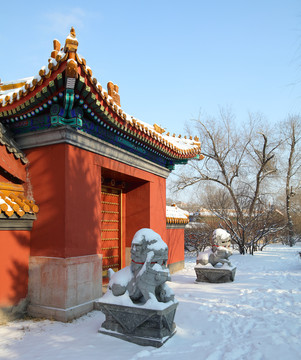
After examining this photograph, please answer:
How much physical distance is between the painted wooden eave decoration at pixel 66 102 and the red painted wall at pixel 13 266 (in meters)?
1.86

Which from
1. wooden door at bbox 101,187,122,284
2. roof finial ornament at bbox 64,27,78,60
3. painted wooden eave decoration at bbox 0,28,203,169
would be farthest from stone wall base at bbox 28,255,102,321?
roof finial ornament at bbox 64,27,78,60

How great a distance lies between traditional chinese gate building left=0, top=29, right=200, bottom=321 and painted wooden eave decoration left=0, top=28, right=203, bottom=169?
15 mm

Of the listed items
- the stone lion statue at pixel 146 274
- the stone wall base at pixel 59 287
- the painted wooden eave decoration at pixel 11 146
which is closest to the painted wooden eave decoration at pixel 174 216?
the stone wall base at pixel 59 287

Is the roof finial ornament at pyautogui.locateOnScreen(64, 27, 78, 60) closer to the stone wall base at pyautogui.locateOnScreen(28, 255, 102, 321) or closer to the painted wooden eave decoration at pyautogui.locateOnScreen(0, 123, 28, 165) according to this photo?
the painted wooden eave decoration at pyautogui.locateOnScreen(0, 123, 28, 165)

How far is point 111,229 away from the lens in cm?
726

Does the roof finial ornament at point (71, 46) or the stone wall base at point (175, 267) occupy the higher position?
the roof finial ornament at point (71, 46)

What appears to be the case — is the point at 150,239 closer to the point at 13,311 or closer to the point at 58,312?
the point at 58,312

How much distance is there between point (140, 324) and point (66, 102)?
3172mm

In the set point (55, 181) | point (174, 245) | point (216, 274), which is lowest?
point (216, 274)

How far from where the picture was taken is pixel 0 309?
434 cm

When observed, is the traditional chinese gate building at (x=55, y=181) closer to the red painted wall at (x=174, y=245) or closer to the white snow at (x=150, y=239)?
the white snow at (x=150, y=239)

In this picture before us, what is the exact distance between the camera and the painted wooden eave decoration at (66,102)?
4074 millimetres

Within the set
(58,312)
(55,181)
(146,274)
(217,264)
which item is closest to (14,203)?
(55,181)

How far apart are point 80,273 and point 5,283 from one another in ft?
3.64
